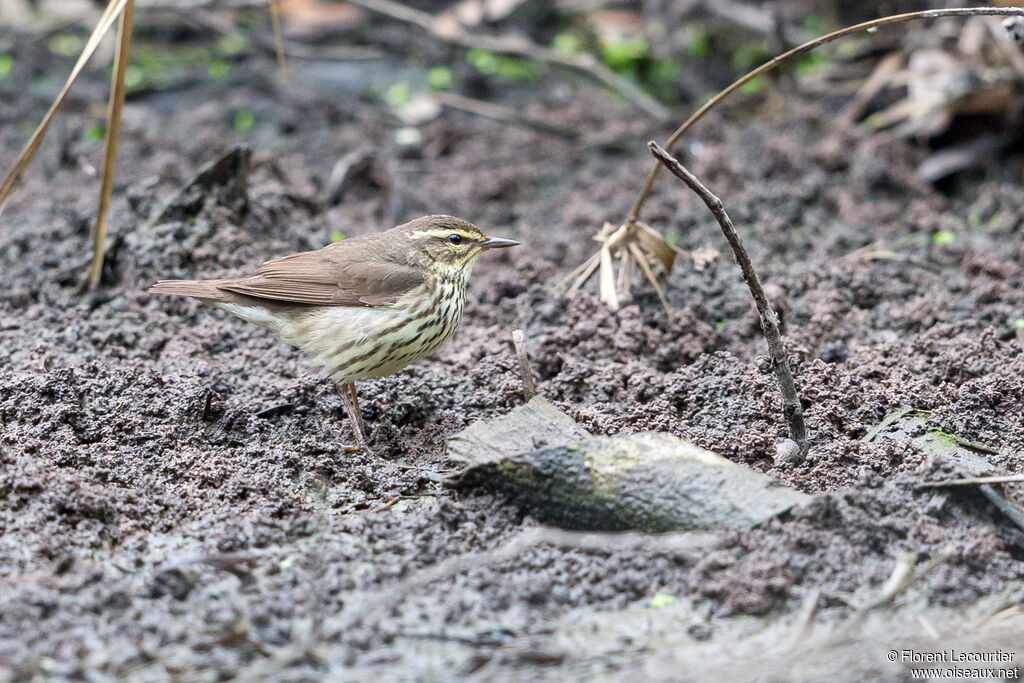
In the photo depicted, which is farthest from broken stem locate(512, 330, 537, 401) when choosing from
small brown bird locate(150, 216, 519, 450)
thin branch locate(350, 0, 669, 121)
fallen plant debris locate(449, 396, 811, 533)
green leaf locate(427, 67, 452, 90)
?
green leaf locate(427, 67, 452, 90)

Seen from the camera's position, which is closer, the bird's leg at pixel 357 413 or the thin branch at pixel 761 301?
the thin branch at pixel 761 301

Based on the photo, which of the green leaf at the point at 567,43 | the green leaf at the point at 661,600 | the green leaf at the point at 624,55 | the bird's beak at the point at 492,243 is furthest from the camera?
the green leaf at the point at 567,43

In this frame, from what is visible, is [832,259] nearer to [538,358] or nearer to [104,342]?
[538,358]

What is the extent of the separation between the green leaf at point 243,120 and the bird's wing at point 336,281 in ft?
12.8

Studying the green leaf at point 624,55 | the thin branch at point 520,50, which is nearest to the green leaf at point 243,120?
the thin branch at point 520,50

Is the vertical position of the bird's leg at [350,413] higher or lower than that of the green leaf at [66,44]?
lower

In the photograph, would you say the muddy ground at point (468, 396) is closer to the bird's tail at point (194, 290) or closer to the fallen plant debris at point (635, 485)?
the fallen plant debris at point (635, 485)

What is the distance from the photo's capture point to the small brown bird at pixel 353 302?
5.02 meters

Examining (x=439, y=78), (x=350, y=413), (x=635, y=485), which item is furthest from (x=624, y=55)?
(x=635, y=485)

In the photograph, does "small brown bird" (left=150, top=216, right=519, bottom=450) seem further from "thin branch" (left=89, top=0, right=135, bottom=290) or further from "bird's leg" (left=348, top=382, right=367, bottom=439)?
"thin branch" (left=89, top=0, right=135, bottom=290)

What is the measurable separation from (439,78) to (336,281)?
4749 mm

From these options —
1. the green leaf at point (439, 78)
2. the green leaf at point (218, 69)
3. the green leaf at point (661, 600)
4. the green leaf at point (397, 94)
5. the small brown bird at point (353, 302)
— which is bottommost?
the green leaf at point (661, 600)

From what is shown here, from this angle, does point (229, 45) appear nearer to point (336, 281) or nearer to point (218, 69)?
point (218, 69)

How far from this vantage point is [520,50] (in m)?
8.86
